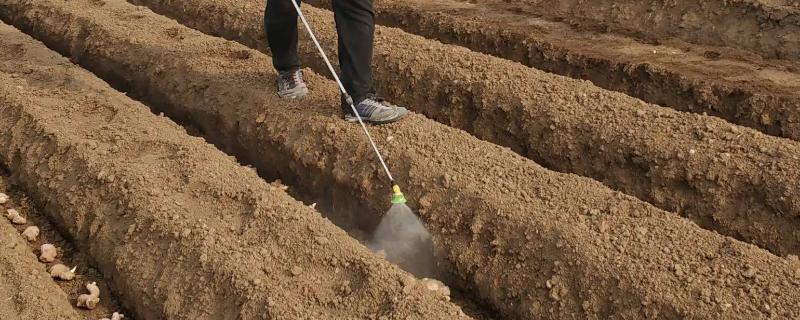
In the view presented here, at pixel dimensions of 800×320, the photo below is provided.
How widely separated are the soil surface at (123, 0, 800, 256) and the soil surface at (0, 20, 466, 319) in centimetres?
183

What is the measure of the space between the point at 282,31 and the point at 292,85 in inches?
17.8

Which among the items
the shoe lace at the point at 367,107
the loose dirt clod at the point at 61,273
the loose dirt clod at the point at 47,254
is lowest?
the loose dirt clod at the point at 47,254

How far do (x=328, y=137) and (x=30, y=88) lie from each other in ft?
8.95

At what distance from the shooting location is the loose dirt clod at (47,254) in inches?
171

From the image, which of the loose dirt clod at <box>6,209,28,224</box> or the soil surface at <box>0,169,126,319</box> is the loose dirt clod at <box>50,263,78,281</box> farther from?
the loose dirt clod at <box>6,209,28,224</box>

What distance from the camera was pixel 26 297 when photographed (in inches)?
147

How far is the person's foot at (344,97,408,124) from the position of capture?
479 cm

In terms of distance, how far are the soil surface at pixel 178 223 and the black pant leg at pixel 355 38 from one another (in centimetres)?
89

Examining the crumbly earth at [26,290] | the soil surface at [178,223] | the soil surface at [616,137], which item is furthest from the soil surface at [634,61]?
the crumbly earth at [26,290]

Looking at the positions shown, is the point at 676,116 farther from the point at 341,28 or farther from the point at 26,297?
the point at 26,297

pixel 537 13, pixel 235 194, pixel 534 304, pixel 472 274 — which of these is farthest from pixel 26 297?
pixel 537 13

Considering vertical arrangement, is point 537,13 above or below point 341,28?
below

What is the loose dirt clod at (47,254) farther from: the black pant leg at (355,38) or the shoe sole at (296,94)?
the black pant leg at (355,38)

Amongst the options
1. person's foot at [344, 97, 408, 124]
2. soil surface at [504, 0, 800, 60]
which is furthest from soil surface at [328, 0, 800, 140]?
person's foot at [344, 97, 408, 124]
